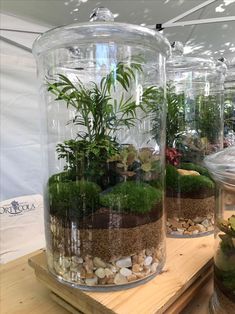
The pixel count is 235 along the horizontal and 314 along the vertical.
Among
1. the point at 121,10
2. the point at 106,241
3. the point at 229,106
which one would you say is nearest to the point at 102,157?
the point at 106,241

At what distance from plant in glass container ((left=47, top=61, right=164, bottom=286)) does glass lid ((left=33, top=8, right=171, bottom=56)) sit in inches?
1.5

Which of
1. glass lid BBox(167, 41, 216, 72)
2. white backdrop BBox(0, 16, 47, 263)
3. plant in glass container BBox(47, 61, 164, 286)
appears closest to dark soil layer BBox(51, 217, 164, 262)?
→ plant in glass container BBox(47, 61, 164, 286)

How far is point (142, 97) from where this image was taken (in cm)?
47

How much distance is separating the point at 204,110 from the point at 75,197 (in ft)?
1.37

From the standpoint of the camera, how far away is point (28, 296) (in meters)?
0.50

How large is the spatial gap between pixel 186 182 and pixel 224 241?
209 mm

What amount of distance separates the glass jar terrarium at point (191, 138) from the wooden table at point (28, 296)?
15 centimetres

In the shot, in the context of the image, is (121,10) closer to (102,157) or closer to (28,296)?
(102,157)

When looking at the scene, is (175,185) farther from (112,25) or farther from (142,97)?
(112,25)

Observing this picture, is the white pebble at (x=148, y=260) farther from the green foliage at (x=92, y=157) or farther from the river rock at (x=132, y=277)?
the green foliage at (x=92, y=157)

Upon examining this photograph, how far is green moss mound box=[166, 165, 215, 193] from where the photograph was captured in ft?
1.98

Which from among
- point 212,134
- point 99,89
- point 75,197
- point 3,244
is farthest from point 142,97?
point 3,244

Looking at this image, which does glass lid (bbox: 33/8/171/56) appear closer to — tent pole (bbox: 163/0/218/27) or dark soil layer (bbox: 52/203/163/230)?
dark soil layer (bbox: 52/203/163/230)

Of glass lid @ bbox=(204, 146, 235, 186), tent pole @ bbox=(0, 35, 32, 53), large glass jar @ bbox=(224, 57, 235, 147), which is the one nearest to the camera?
glass lid @ bbox=(204, 146, 235, 186)
